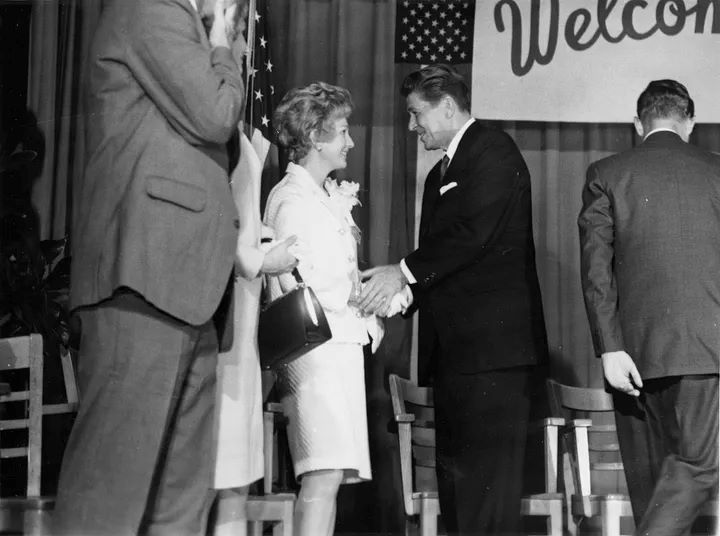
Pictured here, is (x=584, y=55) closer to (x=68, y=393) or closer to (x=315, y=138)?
(x=315, y=138)

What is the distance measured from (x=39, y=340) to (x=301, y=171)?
1.17 m

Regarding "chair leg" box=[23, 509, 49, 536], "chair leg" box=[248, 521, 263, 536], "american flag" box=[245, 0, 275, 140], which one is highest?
"american flag" box=[245, 0, 275, 140]

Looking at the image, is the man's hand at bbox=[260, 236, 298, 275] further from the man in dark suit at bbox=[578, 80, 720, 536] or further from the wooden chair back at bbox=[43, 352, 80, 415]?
the wooden chair back at bbox=[43, 352, 80, 415]

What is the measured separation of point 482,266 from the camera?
4.23 m

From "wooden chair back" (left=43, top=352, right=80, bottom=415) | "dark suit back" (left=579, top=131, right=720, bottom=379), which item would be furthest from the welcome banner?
"wooden chair back" (left=43, top=352, right=80, bottom=415)

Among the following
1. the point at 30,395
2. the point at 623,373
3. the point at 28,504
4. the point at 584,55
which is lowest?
the point at 28,504

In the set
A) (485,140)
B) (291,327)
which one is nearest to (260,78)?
(485,140)

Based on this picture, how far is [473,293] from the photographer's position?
4.22m

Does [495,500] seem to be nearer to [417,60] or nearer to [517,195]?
[517,195]

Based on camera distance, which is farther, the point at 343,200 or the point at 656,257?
the point at 343,200

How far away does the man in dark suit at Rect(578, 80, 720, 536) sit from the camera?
12.2 ft

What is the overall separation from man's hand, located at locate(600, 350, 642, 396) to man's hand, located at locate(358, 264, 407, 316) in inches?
32.8

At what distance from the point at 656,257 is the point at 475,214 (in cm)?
73

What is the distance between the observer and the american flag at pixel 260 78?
5.17m
